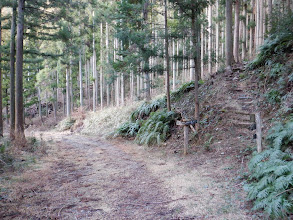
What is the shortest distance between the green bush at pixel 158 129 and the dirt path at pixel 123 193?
2398 mm

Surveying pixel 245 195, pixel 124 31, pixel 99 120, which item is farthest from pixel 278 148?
pixel 99 120

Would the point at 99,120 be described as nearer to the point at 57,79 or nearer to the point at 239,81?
the point at 239,81

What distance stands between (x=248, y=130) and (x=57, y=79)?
2558cm

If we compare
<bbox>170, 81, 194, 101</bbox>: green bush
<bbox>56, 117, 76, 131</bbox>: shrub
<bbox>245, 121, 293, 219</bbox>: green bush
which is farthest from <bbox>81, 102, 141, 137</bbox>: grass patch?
<bbox>245, 121, 293, 219</bbox>: green bush

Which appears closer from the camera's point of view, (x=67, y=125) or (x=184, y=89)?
(x=184, y=89)

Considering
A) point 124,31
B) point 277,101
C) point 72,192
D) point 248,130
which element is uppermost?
point 124,31

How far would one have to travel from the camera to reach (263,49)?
9367mm

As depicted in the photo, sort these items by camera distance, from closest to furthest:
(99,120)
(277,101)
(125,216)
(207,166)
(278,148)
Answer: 1. (125,216)
2. (278,148)
3. (207,166)
4. (277,101)
5. (99,120)

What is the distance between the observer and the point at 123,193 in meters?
4.28

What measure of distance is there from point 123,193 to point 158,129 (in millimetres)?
Result: 5285

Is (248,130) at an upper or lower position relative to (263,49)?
lower

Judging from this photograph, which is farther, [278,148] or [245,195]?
[278,148]

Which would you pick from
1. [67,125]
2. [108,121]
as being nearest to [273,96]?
[108,121]

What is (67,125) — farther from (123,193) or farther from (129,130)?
(123,193)
